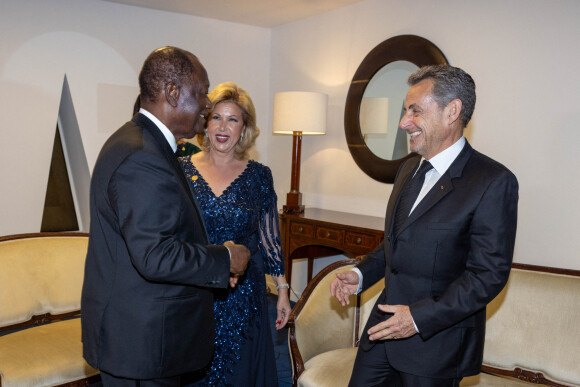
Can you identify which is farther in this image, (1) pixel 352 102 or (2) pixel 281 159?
(2) pixel 281 159

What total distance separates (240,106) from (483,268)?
143 cm

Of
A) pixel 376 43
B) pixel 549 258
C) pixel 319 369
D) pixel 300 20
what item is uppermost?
pixel 300 20

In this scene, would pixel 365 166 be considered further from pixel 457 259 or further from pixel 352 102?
pixel 457 259

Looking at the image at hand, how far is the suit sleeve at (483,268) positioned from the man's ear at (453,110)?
10.4 inches

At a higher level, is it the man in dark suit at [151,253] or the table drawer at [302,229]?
the man in dark suit at [151,253]

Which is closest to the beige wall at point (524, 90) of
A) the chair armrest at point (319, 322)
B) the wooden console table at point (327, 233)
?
the wooden console table at point (327, 233)

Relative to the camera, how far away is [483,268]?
1505mm

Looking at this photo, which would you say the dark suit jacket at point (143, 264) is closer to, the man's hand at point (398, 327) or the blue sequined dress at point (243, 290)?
the man's hand at point (398, 327)

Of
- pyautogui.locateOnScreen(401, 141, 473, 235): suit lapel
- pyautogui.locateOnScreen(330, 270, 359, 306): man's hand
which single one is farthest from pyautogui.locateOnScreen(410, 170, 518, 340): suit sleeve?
pyautogui.locateOnScreen(330, 270, 359, 306): man's hand

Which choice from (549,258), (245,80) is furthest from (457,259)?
(245,80)

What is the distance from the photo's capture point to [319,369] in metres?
2.37

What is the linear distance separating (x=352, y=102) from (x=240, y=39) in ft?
5.85

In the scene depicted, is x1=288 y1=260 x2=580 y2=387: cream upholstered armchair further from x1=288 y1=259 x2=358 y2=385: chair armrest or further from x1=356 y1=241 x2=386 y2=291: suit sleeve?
x1=356 y1=241 x2=386 y2=291: suit sleeve

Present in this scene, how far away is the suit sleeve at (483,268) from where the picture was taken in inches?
58.7
